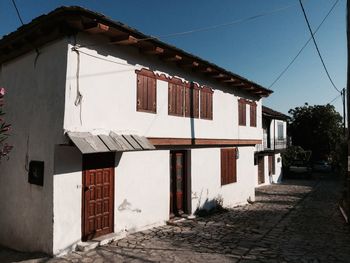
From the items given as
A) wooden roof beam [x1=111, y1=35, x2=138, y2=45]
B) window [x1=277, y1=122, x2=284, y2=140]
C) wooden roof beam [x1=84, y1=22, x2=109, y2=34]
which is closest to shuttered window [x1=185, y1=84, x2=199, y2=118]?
wooden roof beam [x1=111, y1=35, x2=138, y2=45]

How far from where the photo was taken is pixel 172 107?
33.4 feet

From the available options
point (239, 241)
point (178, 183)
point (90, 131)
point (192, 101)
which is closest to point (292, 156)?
point (192, 101)

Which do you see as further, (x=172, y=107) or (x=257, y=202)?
(x=257, y=202)

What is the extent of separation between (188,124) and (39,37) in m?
5.25

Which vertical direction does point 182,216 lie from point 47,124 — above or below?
below

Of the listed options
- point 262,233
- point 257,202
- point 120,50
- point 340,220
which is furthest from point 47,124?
point 257,202

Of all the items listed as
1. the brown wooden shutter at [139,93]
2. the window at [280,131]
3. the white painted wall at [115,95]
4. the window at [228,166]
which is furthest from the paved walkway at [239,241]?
the window at [280,131]

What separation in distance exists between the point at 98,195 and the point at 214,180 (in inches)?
227

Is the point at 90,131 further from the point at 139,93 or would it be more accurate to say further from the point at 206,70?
the point at 206,70

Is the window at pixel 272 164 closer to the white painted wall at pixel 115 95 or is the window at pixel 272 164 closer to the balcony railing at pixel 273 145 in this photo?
the balcony railing at pixel 273 145

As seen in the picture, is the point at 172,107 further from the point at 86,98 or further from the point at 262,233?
the point at 262,233

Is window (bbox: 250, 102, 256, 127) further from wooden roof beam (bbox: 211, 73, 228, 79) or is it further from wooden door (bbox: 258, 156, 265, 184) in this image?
wooden door (bbox: 258, 156, 265, 184)

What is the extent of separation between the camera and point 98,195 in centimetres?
779

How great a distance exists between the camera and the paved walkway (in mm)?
6850
